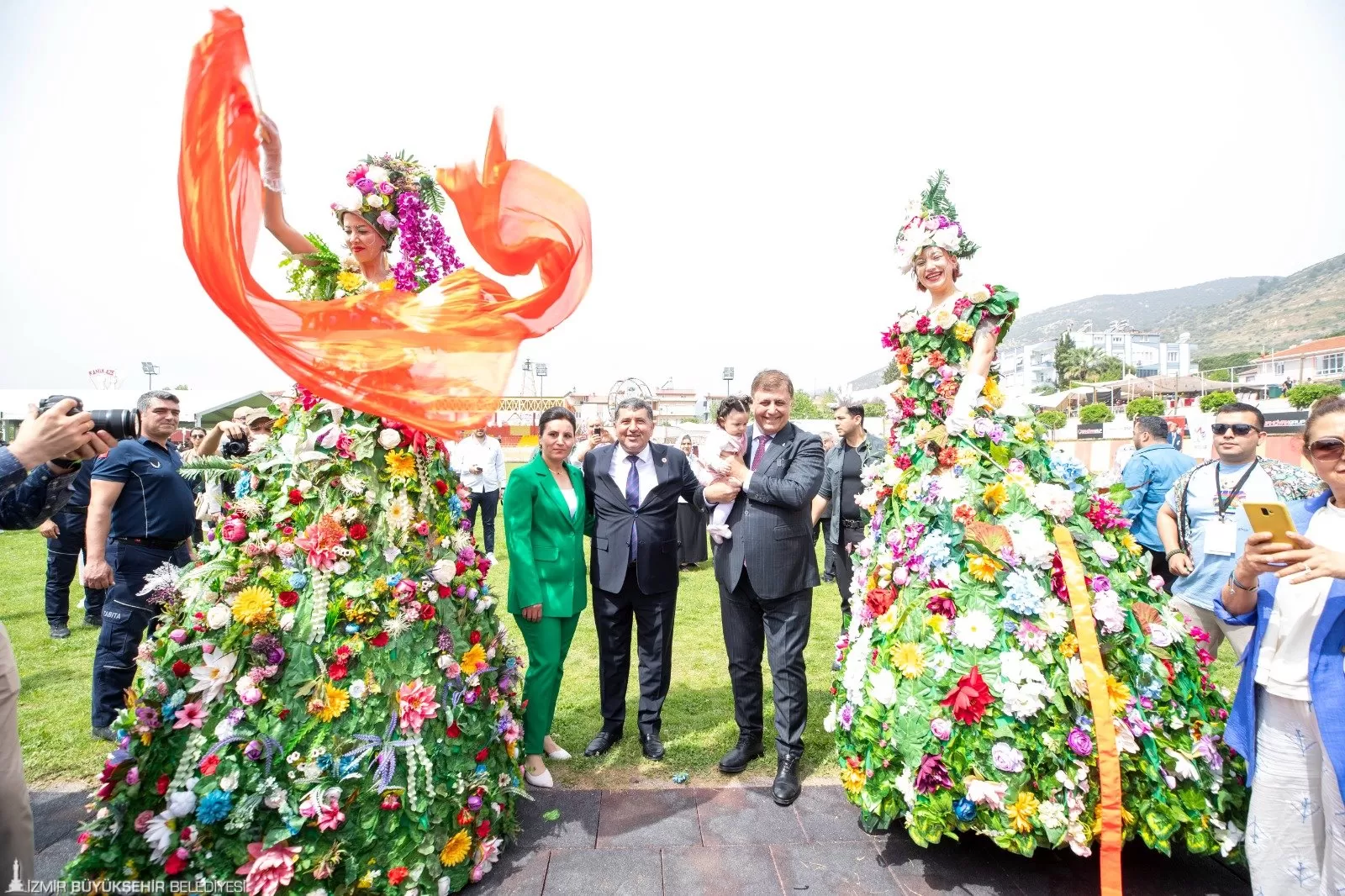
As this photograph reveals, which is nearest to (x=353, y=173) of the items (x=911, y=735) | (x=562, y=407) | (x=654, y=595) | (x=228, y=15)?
(x=228, y=15)

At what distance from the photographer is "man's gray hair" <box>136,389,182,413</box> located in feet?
14.3

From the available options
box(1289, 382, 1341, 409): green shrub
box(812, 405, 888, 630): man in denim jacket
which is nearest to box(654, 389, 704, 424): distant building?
box(1289, 382, 1341, 409): green shrub

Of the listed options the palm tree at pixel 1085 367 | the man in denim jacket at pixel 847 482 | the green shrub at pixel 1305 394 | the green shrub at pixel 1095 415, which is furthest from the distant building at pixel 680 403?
the man in denim jacket at pixel 847 482

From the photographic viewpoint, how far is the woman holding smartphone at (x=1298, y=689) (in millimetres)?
2164

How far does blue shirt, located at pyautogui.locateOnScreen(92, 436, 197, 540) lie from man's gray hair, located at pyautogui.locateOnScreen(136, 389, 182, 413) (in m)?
0.27

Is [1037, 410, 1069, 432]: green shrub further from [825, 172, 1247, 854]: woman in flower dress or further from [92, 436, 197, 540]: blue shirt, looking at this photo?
[92, 436, 197, 540]: blue shirt

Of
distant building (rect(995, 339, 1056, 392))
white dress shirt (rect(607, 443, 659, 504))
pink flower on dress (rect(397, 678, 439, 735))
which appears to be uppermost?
distant building (rect(995, 339, 1056, 392))

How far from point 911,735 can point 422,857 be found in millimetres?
1947

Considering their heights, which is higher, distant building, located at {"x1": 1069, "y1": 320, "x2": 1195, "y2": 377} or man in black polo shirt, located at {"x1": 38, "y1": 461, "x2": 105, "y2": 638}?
distant building, located at {"x1": 1069, "y1": 320, "x2": 1195, "y2": 377}

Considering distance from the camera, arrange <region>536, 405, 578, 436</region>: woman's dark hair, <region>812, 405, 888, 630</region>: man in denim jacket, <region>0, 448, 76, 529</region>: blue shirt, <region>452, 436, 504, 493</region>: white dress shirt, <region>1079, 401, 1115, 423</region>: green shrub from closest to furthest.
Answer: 1. <region>0, 448, 76, 529</region>: blue shirt
2. <region>536, 405, 578, 436</region>: woman's dark hair
3. <region>812, 405, 888, 630</region>: man in denim jacket
4. <region>452, 436, 504, 493</region>: white dress shirt
5. <region>1079, 401, 1115, 423</region>: green shrub

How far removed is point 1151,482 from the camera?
206 inches

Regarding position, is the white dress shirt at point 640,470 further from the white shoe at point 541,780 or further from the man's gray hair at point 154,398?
the man's gray hair at point 154,398

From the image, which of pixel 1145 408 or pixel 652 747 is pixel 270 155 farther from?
pixel 1145 408

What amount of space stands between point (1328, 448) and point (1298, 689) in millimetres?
811
